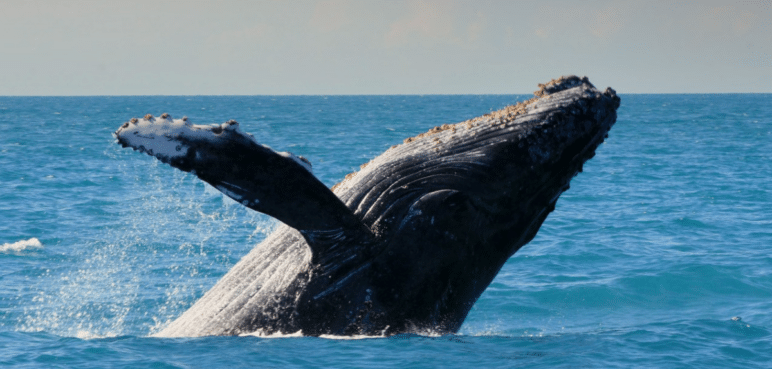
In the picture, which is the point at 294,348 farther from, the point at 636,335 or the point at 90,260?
the point at 90,260

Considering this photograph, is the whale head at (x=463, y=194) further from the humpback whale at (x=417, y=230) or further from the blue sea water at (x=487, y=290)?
the blue sea water at (x=487, y=290)

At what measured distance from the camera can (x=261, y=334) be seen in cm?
659

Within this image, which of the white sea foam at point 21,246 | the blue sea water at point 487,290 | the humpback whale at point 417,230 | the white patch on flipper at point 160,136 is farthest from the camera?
the white sea foam at point 21,246

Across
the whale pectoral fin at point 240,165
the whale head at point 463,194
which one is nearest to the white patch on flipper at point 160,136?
the whale pectoral fin at point 240,165

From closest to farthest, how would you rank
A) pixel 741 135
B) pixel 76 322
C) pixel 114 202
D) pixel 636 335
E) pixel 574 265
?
1. pixel 636 335
2. pixel 76 322
3. pixel 574 265
4. pixel 114 202
5. pixel 741 135

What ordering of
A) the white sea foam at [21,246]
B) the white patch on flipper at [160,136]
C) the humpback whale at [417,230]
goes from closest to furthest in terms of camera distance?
the white patch on flipper at [160,136]
the humpback whale at [417,230]
the white sea foam at [21,246]

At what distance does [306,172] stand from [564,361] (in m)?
2.84

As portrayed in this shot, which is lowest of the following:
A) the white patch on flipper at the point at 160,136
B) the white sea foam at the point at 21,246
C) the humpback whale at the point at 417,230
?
the white sea foam at the point at 21,246

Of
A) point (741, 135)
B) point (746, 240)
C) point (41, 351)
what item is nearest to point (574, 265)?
point (746, 240)

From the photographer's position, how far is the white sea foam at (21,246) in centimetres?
1619

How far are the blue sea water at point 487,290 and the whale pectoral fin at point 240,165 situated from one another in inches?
36.0

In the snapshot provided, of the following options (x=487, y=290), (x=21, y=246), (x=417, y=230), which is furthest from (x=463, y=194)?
(x=21, y=246)

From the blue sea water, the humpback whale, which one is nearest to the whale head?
the humpback whale

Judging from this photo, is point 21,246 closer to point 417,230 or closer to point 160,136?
point 417,230
